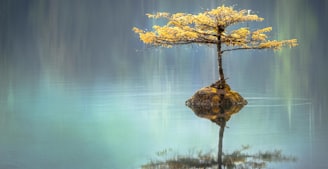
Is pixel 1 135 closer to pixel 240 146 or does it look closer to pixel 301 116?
pixel 240 146

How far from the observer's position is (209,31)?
127 feet

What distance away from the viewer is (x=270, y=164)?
23.6 meters

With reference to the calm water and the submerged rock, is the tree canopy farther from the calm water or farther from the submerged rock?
the submerged rock

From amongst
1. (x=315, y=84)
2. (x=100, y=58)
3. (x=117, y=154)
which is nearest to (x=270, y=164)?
(x=117, y=154)

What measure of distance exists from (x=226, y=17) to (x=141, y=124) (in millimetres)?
8514

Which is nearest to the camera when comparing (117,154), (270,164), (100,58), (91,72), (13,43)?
(270,164)

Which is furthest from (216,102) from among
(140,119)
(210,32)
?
(140,119)

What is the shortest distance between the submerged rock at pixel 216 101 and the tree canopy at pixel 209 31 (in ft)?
8.44

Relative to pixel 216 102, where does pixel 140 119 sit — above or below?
below

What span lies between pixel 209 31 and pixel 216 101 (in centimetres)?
425

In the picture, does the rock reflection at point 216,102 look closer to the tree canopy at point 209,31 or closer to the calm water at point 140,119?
the calm water at point 140,119

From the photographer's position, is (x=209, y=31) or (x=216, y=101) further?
(x=209, y=31)

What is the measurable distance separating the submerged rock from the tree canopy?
257cm

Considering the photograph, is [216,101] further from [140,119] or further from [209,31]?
[140,119]
